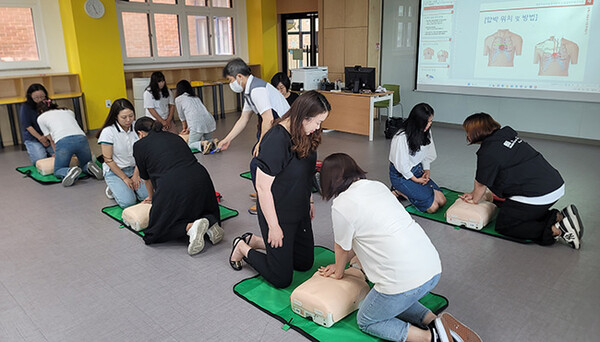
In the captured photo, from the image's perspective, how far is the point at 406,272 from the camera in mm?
1931

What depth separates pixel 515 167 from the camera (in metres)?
3.15

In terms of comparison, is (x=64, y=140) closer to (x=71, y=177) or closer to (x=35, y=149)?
(x=71, y=177)

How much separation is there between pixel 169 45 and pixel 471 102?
5942mm

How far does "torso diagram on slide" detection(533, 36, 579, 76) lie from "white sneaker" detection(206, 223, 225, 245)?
548cm

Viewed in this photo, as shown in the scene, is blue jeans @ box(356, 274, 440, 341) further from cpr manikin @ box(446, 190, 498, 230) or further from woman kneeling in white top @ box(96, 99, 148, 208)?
woman kneeling in white top @ box(96, 99, 148, 208)

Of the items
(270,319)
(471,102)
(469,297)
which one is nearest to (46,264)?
(270,319)

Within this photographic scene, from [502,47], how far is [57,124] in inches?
245

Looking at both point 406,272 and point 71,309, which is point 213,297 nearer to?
point 71,309

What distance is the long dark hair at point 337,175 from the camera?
6.58ft

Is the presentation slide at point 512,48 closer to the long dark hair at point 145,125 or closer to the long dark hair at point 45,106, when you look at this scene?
the long dark hair at point 145,125

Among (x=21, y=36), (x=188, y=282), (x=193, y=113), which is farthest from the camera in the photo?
(x=21, y=36)

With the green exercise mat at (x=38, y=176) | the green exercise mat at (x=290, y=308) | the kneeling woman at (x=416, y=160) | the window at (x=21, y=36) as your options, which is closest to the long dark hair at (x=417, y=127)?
the kneeling woman at (x=416, y=160)

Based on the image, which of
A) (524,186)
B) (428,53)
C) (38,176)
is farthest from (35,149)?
(428,53)

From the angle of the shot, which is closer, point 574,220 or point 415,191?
point 574,220
